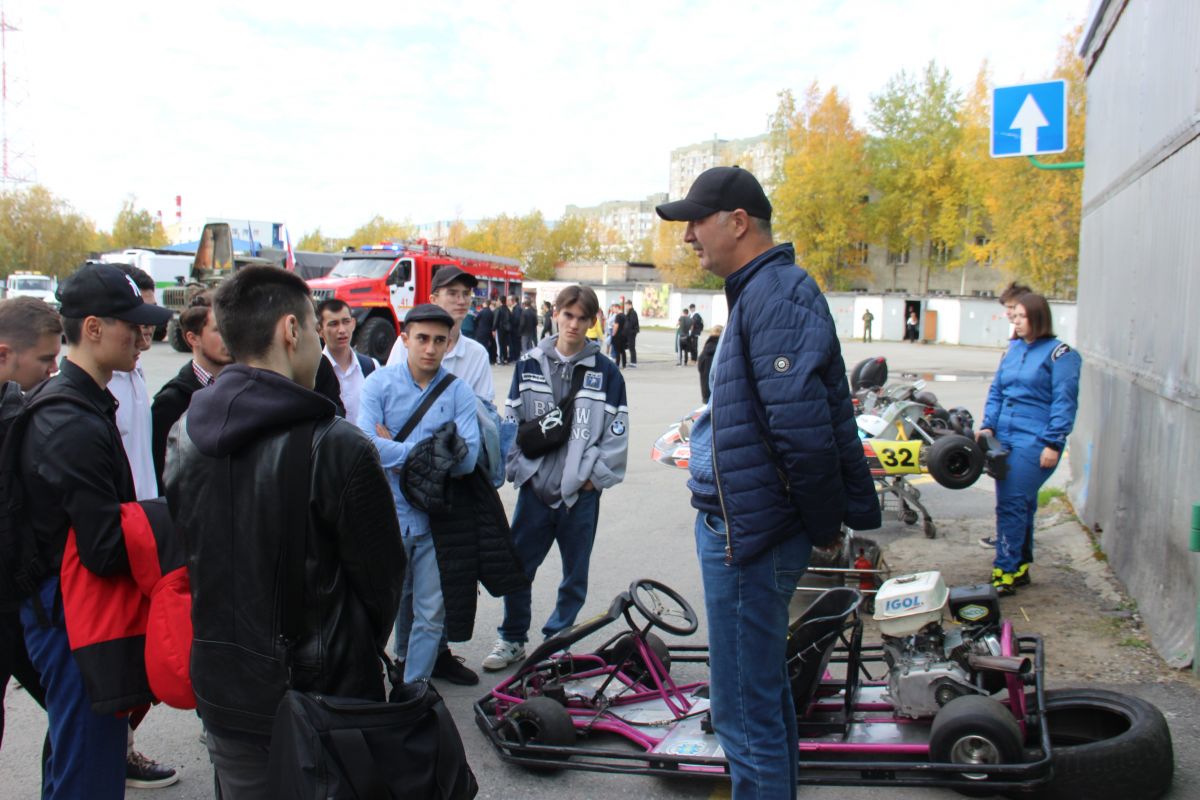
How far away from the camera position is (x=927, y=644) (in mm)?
3658

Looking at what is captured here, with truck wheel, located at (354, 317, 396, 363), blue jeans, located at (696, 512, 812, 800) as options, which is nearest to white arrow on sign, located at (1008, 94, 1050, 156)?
blue jeans, located at (696, 512, 812, 800)

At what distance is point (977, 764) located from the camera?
308 centimetres

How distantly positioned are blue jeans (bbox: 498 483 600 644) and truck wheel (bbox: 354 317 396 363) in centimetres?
1515

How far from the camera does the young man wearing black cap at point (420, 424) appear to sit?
4117 millimetres

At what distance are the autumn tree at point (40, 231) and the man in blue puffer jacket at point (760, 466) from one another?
69907mm

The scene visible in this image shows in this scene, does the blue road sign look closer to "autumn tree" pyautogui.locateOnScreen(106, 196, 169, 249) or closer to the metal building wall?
the metal building wall

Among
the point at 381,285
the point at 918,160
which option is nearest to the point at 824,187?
the point at 918,160

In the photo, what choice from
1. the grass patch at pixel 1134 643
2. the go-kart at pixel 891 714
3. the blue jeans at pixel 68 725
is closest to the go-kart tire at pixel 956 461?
the grass patch at pixel 1134 643

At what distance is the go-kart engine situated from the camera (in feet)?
11.4

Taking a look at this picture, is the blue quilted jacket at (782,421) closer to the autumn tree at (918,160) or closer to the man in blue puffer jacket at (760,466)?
the man in blue puffer jacket at (760,466)

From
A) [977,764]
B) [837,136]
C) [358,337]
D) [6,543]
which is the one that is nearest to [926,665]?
[977,764]

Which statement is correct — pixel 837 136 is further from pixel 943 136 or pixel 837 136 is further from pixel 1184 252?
pixel 1184 252

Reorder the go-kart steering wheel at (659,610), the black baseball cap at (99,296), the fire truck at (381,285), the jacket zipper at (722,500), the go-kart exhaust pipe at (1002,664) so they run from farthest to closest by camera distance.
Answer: the fire truck at (381,285) → the go-kart steering wheel at (659,610) → the go-kart exhaust pipe at (1002,664) → the black baseball cap at (99,296) → the jacket zipper at (722,500)

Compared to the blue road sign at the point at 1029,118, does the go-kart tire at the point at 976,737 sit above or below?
below
